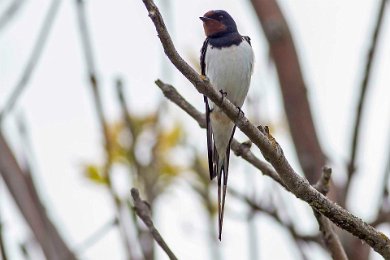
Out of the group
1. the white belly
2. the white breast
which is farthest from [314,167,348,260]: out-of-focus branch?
the white breast

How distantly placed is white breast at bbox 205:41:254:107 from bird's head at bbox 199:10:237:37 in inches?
6.5

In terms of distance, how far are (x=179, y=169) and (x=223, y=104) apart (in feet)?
8.09

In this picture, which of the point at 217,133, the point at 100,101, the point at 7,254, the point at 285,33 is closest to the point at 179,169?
the point at 285,33

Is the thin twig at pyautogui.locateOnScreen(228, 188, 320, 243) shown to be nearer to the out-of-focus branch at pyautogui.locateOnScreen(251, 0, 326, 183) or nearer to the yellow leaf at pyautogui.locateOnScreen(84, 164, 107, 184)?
the out-of-focus branch at pyautogui.locateOnScreen(251, 0, 326, 183)

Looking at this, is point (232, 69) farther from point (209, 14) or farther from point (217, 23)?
point (209, 14)

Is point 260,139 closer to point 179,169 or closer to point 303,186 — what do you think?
point 303,186

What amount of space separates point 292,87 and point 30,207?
186cm

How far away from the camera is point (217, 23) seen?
157 inches

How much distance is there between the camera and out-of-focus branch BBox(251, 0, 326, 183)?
4.20m

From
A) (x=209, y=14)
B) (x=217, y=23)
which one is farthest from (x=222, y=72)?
(x=209, y=14)

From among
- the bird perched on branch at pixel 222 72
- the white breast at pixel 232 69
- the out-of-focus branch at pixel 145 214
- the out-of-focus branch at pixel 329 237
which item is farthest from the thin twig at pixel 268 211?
the out-of-focus branch at pixel 145 214

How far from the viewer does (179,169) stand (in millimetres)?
4852

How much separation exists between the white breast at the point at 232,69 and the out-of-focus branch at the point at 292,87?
2.14ft

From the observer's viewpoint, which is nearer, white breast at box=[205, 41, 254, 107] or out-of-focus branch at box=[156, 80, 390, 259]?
out-of-focus branch at box=[156, 80, 390, 259]
